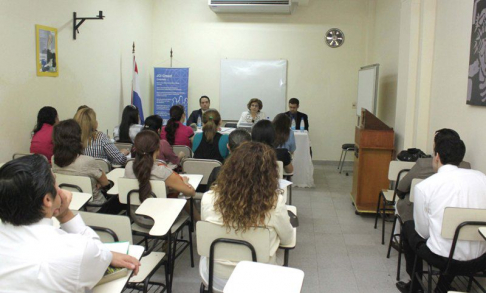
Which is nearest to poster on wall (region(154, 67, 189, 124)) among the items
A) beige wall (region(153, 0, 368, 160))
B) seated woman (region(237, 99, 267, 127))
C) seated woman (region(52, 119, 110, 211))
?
beige wall (region(153, 0, 368, 160))

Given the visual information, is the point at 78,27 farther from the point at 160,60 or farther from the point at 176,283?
the point at 176,283

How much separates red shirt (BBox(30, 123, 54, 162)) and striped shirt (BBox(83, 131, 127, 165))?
33cm

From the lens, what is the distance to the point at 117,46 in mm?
6129

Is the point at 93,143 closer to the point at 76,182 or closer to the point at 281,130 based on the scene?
the point at 76,182

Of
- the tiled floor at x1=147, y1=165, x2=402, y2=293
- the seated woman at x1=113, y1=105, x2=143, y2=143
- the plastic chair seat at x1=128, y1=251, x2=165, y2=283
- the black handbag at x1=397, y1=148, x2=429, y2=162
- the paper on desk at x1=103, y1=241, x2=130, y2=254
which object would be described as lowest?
the tiled floor at x1=147, y1=165, x2=402, y2=293

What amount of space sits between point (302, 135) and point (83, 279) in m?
4.75

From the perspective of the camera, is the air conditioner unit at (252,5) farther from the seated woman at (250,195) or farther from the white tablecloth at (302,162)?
the seated woman at (250,195)

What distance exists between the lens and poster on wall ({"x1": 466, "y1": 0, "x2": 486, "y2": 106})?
300cm

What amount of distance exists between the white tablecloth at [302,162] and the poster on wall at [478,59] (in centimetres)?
275

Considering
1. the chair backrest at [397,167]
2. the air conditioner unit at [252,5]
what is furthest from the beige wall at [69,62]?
the chair backrest at [397,167]

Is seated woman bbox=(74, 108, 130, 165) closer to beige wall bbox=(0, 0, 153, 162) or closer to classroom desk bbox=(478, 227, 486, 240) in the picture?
beige wall bbox=(0, 0, 153, 162)

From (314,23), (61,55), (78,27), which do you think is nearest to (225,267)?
(61,55)

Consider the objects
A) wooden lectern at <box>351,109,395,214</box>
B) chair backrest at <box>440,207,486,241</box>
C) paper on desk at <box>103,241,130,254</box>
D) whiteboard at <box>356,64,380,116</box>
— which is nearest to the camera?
paper on desk at <box>103,241,130,254</box>

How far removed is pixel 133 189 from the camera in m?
2.87
